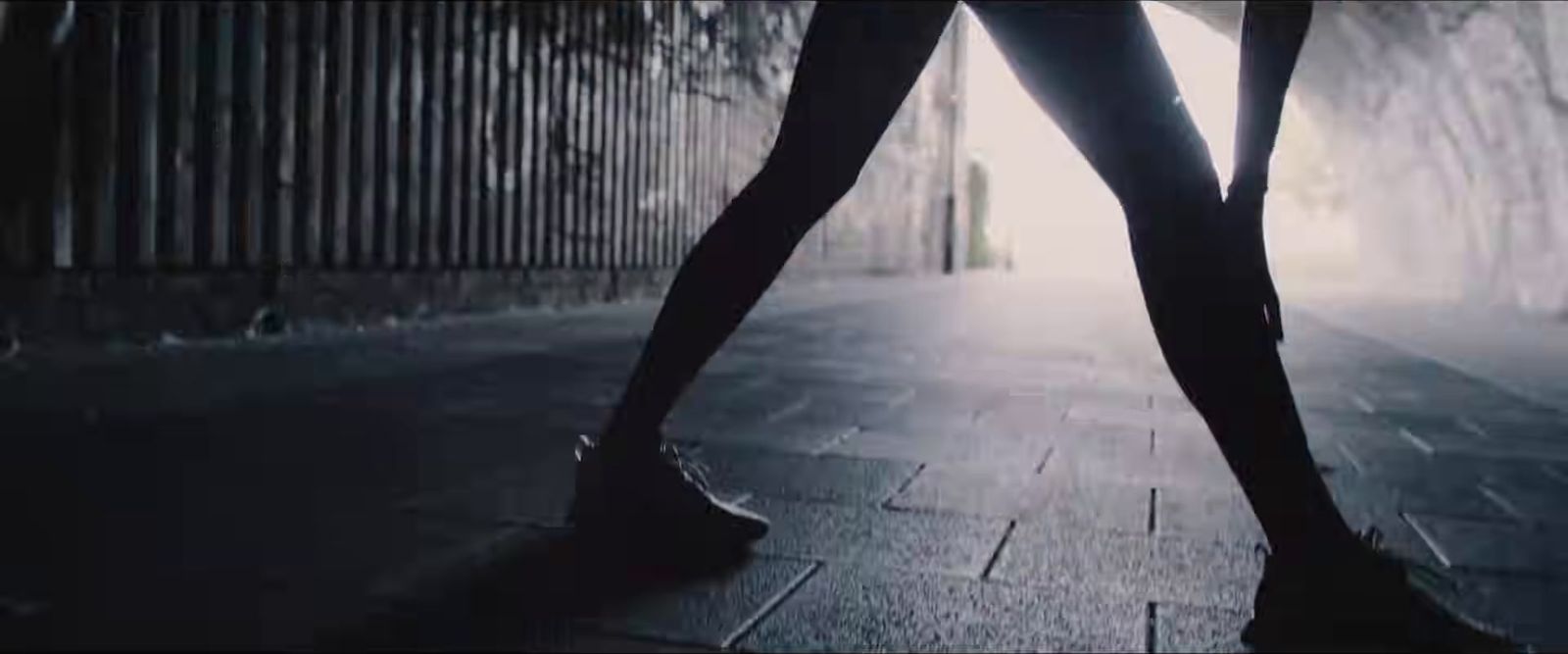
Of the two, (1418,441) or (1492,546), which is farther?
(1418,441)

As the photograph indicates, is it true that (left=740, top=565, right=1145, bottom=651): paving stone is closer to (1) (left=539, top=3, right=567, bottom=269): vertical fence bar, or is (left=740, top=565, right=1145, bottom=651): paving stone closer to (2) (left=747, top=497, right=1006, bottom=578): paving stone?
(2) (left=747, top=497, right=1006, bottom=578): paving stone

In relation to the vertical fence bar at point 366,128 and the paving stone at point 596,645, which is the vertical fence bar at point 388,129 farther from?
the paving stone at point 596,645

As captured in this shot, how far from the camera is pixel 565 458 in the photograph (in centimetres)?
297

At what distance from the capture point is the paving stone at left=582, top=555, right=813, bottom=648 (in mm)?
1657

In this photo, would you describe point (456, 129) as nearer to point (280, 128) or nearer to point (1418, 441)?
point (280, 128)

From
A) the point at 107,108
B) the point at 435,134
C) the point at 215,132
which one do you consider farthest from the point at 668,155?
the point at 107,108

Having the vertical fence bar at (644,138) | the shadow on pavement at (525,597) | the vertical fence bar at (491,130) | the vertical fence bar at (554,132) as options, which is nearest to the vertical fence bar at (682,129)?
the vertical fence bar at (644,138)

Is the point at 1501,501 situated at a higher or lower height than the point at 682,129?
lower

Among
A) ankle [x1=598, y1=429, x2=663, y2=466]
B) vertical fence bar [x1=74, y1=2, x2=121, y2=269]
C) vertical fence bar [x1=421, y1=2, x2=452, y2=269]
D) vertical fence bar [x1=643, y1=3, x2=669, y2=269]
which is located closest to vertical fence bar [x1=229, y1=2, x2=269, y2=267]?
vertical fence bar [x1=74, y1=2, x2=121, y2=269]

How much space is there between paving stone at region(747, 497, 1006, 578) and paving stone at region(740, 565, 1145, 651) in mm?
108

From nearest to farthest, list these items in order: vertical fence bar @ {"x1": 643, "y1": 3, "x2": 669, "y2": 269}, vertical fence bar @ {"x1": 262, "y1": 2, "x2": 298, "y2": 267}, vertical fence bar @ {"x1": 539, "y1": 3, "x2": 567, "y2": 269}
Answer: vertical fence bar @ {"x1": 262, "y1": 2, "x2": 298, "y2": 267} → vertical fence bar @ {"x1": 539, "y1": 3, "x2": 567, "y2": 269} → vertical fence bar @ {"x1": 643, "y1": 3, "x2": 669, "y2": 269}

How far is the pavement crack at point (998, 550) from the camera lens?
2.04m

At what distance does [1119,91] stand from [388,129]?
5288 millimetres

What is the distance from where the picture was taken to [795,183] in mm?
1999
